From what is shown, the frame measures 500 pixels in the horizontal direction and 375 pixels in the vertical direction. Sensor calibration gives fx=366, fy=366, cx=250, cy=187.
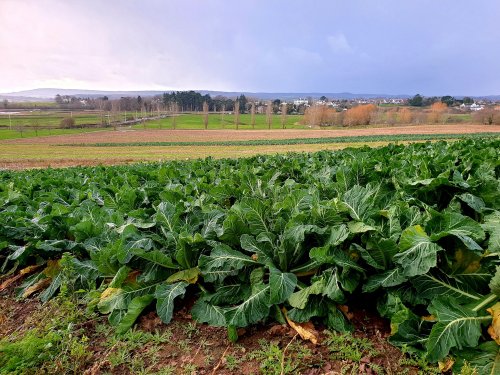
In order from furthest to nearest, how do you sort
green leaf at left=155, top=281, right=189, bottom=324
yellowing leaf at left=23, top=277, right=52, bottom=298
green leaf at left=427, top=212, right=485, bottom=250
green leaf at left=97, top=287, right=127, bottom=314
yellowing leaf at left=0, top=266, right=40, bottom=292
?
yellowing leaf at left=0, top=266, right=40, bottom=292 → yellowing leaf at left=23, top=277, right=52, bottom=298 → green leaf at left=97, top=287, right=127, bottom=314 → green leaf at left=155, top=281, right=189, bottom=324 → green leaf at left=427, top=212, right=485, bottom=250

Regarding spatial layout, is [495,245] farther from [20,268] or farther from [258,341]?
[20,268]

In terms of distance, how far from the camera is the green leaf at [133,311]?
255 cm

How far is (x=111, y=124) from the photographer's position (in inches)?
4284

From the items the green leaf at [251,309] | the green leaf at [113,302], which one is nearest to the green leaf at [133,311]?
the green leaf at [113,302]

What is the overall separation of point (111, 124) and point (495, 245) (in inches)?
4584

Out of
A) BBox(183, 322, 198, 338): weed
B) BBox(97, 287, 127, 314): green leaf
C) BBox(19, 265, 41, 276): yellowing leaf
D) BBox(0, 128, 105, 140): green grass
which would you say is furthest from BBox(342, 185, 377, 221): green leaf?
BBox(0, 128, 105, 140): green grass

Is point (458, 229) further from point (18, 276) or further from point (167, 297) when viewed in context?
point (18, 276)

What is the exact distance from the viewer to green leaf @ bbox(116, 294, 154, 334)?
8.38ft

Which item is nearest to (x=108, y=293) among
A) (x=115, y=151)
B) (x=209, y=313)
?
(x=209, y=313)

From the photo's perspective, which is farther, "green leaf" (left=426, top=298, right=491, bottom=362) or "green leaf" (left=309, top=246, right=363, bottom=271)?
"green leaf" (left=309, top=246, right=363, bottom=271)

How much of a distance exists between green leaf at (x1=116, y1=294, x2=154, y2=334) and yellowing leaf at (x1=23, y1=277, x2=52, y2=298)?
1.35 meters

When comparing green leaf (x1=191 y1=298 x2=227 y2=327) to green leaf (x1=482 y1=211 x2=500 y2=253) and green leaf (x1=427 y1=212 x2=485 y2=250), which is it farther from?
green leaf (x1=482 y1=211 x2=500 y2=253)

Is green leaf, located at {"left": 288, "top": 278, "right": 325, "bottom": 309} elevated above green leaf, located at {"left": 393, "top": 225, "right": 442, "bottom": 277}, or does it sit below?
below

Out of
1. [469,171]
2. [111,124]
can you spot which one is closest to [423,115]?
[111,124]
